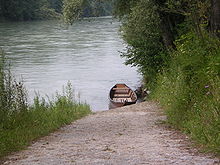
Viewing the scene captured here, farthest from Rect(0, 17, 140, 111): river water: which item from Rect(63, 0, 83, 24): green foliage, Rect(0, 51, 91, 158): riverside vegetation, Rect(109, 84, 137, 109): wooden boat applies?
Rect(0, 51, 91, 158): riverside vegetation

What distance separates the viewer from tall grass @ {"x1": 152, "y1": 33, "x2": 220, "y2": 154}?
280 inches

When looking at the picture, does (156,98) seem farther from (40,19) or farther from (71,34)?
(40,19)

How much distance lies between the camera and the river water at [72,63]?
111 feet

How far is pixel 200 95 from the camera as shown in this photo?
9.82 meters

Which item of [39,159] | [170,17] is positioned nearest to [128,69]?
[170,17]

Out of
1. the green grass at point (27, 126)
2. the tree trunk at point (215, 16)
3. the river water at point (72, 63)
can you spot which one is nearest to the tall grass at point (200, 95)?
the tree trunk at point (215, 16)

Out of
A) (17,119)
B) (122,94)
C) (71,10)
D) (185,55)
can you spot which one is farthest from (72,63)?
(17,119)

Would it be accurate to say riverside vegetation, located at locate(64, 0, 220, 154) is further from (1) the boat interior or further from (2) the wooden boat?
(1) the boat interior

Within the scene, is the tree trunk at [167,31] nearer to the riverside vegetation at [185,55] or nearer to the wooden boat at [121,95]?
the riverside vegetation at [185,55]

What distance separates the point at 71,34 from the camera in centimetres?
6781

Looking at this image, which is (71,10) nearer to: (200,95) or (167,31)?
(167,31)

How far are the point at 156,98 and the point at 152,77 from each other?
3790 mm

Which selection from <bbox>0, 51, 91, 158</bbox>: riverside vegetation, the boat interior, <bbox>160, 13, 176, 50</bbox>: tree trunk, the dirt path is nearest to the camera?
the dirt path

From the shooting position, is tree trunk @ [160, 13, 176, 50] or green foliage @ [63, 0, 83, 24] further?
tree trunk @ [160, 13, 176, 50]
